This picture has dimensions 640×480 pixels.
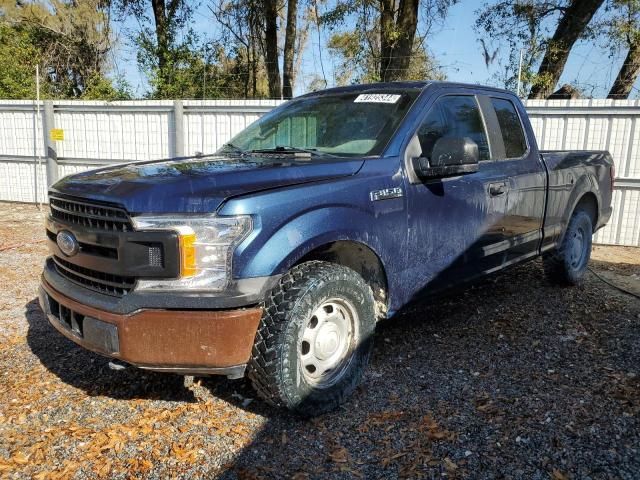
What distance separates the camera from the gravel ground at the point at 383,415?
2555mm

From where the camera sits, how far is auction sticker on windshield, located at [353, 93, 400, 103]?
11.9 ft

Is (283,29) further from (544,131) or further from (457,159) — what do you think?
(457,159)

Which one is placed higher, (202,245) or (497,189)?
(497,189)

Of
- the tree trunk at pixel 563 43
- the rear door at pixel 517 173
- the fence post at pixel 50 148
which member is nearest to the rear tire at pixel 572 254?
the rear door at pixel 517 173

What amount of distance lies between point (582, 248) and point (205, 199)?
4.72 metres

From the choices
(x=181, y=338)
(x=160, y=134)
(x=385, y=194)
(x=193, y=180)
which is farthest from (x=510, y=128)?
(x=160, y=134)

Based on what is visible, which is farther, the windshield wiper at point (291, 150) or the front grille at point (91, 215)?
Result: the windshield wiper at point (291, 150)

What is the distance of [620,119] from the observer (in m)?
8.03

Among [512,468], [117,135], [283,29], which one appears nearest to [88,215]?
[512,468]

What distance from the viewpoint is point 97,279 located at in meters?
2.71

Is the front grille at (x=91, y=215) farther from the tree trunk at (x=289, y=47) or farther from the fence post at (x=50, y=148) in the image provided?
the tree trunk at (x=289, y=47)

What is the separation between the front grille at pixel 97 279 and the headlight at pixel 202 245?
240mm

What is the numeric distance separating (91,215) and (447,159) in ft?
6.83

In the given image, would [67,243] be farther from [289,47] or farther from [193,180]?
[289,47]
